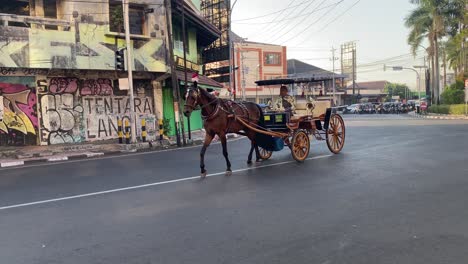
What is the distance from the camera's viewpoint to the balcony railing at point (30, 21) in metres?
16.6

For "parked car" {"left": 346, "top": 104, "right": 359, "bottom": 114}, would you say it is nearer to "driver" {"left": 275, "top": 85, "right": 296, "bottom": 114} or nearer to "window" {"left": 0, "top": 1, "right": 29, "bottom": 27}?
"window" {"left": 0, "top": 1, "right": 29, "bottom": 27}

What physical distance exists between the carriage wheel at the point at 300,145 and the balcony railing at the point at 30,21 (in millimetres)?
11958

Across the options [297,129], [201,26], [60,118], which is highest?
[201,26]

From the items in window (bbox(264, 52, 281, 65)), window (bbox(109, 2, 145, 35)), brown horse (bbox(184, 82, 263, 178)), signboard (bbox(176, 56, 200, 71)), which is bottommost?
brown horse (bbox(184, 82, 263, 178))

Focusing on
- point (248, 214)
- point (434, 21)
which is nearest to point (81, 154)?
point (248, 214)

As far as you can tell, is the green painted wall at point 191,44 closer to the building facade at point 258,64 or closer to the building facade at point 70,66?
the building facade at point 70,66

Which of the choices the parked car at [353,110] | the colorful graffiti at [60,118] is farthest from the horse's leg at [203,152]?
the parked car at [353,110]

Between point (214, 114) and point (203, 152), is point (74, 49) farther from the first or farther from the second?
point (203, 152)

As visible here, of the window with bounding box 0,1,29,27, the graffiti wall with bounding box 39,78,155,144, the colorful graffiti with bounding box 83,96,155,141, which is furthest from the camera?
the colorful graffiti with bounding box 83,96,155,141

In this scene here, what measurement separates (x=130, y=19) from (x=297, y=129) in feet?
40.2

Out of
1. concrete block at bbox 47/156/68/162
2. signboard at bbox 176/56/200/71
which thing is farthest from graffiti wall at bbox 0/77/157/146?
concrete block at bbox 47/156/68/162

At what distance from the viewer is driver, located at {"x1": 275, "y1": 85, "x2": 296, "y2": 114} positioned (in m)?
11.6

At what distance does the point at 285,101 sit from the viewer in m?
11.7

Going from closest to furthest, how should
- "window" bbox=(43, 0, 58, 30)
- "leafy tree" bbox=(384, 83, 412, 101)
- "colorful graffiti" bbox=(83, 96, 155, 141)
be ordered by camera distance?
1. "window" bbox=(43, 0, 58, 30)
2. "colorful graffiti" bbox=(83, 96, 155, 141)
3. "leafy tree" bbox=(384, 83, 412, 101)
